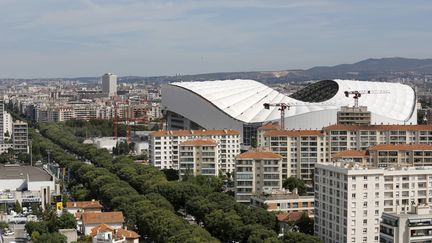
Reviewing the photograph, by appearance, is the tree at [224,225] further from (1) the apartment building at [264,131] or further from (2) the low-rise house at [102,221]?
(1) the apartment building at [264,131]

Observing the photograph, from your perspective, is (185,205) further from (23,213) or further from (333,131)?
(333,131)

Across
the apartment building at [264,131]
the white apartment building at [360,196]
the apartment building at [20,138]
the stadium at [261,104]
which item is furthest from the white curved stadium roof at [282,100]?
the white apartment building at [360,196]

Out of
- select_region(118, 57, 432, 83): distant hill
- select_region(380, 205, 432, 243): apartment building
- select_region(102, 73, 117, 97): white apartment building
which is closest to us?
select_region(380, 205, 432, 243): apartment building

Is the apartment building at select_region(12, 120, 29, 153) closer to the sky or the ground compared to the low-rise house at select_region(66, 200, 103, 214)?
closer to the sky

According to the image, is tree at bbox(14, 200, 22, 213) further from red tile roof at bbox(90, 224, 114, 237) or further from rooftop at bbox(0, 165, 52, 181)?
red tile roof at bbox(90, 224, 114, 237)

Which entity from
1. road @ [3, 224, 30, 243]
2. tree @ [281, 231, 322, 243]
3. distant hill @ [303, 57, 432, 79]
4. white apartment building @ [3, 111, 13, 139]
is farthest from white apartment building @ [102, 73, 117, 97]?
tree @ [281, 231, 322, 243]

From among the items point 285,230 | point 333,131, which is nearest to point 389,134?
point 333,131

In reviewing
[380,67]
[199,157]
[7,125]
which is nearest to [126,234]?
[199,157]
